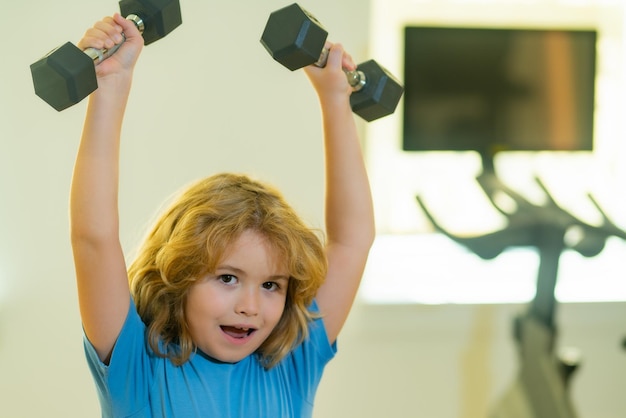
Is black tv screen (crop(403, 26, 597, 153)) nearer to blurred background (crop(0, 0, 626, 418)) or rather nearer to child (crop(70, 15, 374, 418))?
blurred background (crop(0, 0, 626, 418))

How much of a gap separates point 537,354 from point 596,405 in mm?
743

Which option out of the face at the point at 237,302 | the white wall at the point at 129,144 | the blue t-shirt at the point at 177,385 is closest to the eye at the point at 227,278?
the face at the point at 237,302

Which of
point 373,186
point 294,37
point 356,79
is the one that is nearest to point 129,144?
point 373,186

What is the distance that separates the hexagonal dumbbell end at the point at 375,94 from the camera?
1.11 metres

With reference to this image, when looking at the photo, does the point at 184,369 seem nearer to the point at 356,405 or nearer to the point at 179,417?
the point at 179,417

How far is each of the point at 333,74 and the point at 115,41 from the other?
0.30 meters

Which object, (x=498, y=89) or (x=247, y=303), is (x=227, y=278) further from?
(x=498, y=89)

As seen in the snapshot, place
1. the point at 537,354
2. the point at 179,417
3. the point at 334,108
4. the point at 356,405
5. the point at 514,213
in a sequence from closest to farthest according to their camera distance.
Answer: the point at 179,417
the point at 334,108
the point at 537,354
the point at 514,213
the point at 356,405

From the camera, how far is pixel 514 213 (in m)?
1.99

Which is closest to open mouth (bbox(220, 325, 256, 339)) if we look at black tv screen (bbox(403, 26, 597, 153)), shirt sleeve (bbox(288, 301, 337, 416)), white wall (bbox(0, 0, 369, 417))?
shirt sleeve (bbox(288, 301, 337, 416))

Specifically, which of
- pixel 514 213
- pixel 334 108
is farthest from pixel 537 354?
pixel 334 108

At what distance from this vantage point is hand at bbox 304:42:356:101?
104cm

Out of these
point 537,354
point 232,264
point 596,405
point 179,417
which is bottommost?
point 596,405

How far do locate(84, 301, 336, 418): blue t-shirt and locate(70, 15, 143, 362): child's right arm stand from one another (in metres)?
0.06
